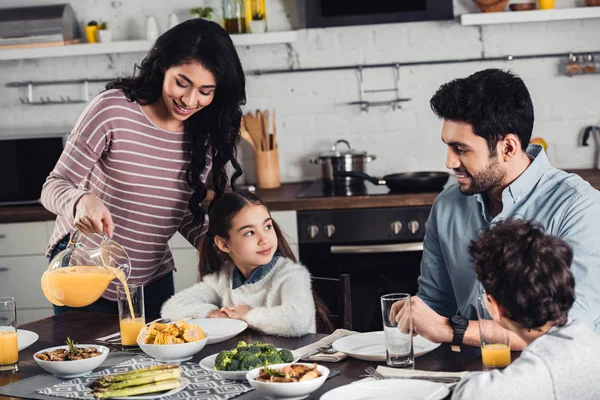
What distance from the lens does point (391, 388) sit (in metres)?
1.81

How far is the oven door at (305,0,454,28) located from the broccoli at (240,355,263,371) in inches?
108

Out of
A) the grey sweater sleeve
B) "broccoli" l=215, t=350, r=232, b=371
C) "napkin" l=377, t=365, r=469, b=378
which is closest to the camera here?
the grey sweater sleeve

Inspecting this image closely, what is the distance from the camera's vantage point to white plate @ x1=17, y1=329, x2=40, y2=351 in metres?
2.32

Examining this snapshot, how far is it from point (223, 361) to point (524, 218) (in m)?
0.86

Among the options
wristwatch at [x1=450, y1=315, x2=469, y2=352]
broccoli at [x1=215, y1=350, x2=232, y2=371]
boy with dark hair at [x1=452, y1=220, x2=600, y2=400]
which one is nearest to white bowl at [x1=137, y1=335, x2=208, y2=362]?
broccoli at [x1=215, y1=350, x2=232, y2=371]

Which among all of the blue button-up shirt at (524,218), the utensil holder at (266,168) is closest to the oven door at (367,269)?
the utensil holder at (266,168)

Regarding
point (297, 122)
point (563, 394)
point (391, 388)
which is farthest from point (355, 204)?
point (563, 394)

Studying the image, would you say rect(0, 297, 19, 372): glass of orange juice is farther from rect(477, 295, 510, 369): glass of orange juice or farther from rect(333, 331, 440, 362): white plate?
rect(477, 295, 510, 369): glass of orange juice

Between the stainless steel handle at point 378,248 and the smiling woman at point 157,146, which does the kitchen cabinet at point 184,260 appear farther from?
the smiling woman at point 157,146

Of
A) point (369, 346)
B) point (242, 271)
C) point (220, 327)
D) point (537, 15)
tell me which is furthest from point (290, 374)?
point (537, 15)

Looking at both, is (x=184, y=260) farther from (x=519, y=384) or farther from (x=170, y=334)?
(x=519, y=384)

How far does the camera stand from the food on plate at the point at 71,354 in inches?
81.6

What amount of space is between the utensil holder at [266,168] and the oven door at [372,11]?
65cm

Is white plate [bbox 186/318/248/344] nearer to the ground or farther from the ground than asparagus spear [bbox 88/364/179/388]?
nearer to the ground
